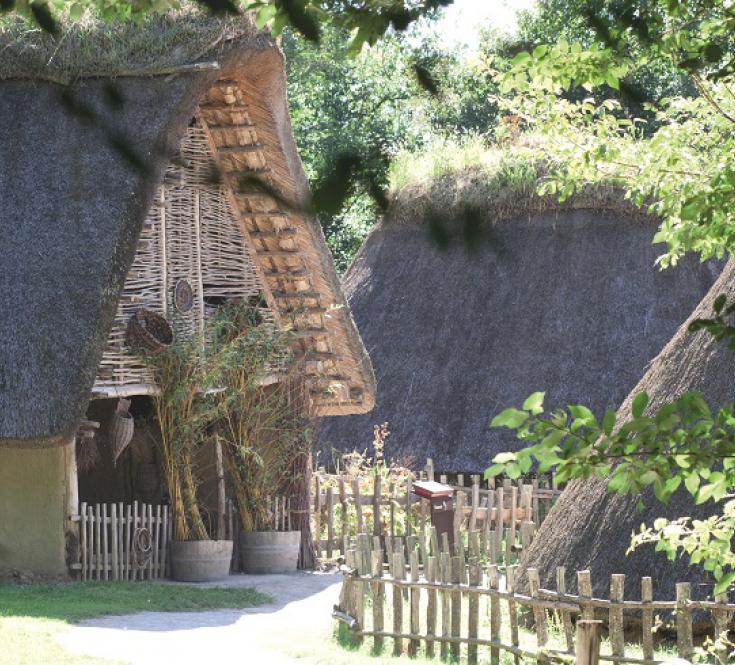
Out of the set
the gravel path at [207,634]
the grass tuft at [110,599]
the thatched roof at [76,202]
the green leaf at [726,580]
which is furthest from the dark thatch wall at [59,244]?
the green leaf at [726,580]

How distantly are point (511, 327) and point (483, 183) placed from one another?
2214 mm

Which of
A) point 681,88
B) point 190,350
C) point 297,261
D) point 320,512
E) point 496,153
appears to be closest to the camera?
point 190,350

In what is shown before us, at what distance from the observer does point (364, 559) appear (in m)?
9.55

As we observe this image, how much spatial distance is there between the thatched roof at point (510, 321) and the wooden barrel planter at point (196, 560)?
5957 millimetres

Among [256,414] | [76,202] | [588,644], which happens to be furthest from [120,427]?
[588,644]

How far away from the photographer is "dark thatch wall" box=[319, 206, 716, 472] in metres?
19.5

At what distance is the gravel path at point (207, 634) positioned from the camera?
8781 mm

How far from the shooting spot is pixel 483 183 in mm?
20406

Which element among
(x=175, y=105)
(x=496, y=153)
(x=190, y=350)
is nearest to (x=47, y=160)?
(x=175, y=105)

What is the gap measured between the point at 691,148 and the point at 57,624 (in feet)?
18.5

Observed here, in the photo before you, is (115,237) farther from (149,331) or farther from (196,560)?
(196,560)

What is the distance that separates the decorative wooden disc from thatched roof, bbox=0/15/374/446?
3.95 ft

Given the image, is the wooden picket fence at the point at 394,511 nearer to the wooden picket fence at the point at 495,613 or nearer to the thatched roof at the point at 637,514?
the thatched roof at the point at 637,514

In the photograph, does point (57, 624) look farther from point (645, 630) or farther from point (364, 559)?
point (645, 630)
